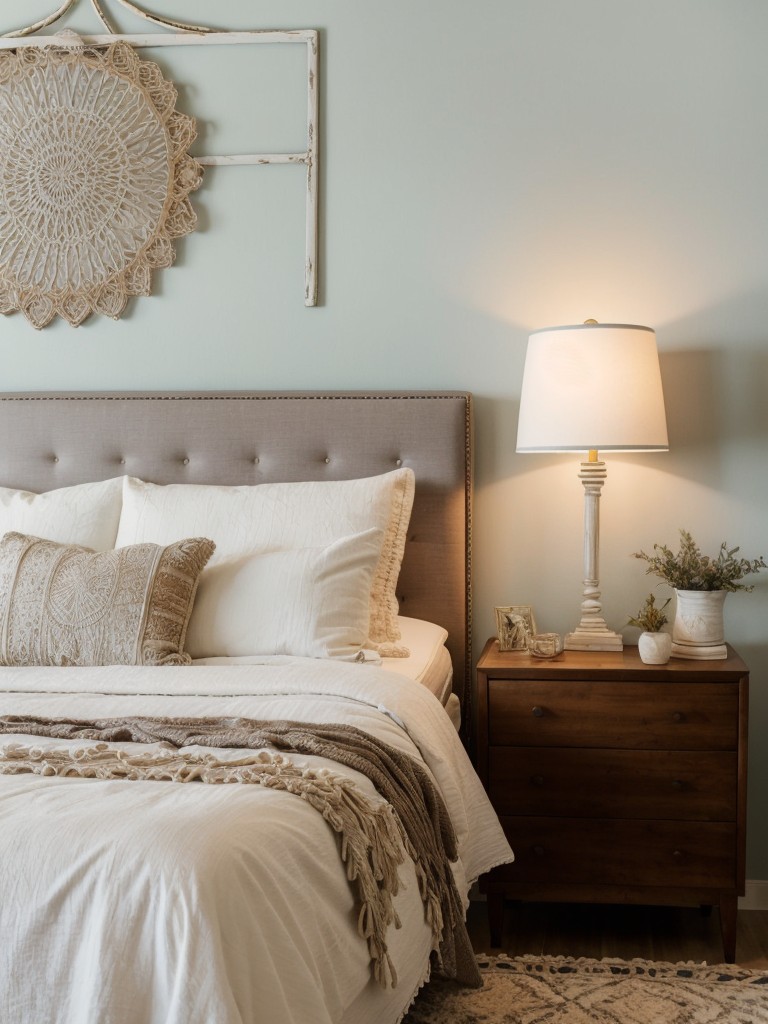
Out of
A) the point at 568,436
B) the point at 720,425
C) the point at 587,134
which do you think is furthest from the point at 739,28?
the point at 568,436

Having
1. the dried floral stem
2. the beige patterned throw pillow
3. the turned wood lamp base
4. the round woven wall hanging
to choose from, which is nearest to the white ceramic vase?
the dried floral stem

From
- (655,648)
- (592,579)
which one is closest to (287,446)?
(592,579)

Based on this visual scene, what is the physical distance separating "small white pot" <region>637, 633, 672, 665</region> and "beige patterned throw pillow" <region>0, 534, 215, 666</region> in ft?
3.49

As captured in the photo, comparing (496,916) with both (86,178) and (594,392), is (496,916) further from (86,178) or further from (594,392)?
(86,178)

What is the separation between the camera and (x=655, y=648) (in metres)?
2.58

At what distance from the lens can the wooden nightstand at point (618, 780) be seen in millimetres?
2527

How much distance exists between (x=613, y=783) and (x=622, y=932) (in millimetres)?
413

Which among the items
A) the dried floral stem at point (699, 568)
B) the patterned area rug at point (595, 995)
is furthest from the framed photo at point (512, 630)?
the patterned area rug at point (595, 995)

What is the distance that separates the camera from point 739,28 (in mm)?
2877

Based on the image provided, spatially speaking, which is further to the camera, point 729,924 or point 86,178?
point 86,178

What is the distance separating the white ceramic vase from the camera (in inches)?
105

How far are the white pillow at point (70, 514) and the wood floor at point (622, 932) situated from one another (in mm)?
1367

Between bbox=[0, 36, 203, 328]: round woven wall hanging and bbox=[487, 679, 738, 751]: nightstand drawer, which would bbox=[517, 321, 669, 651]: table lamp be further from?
bbox=[0, 36, 203, 328]: round woven wall hanging

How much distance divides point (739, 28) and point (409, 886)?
7.73 ft
